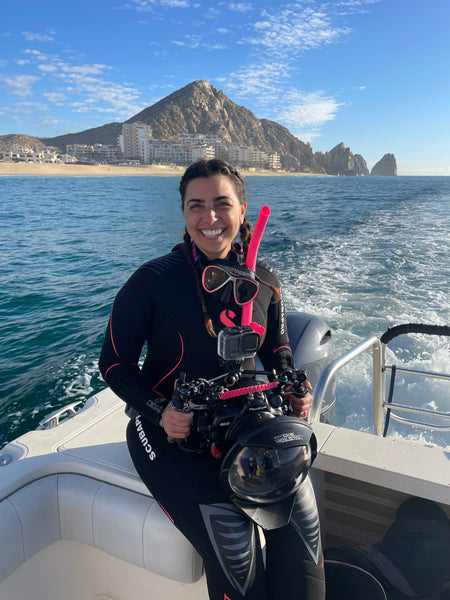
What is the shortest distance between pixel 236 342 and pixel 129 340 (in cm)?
42

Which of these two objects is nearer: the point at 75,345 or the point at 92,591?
the point at 92,591

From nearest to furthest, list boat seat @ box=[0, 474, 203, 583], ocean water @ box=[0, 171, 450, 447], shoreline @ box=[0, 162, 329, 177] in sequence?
1. boat seat @ box=[0, 474, 203, 583]
2. ocean water @ box=[0, 171, 450, 447]
3. shoreline @ box=[0, 162, 329, 177]

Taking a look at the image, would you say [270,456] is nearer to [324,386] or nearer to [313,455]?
[313,455]

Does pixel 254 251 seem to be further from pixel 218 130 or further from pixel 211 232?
pixel 218 130

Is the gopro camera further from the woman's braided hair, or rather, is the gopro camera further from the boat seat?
the boat seat

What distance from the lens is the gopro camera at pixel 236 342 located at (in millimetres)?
1514

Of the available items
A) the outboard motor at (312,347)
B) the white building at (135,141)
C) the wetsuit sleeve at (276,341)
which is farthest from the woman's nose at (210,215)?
the white building at (135,141)

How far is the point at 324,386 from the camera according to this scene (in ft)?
6.08

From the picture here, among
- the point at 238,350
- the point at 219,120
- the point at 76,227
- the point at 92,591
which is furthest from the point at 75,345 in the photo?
the point at 219,120

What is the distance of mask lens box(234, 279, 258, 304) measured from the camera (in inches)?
66.7

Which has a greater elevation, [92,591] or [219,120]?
[219,120]

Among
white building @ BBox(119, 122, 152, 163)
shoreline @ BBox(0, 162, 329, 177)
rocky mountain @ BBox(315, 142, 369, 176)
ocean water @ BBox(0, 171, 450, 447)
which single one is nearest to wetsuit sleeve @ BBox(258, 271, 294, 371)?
ocean water @ BBox(0, 171, 450, 447)

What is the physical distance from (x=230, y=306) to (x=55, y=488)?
1006mm

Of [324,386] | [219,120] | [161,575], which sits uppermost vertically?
[219,120]
